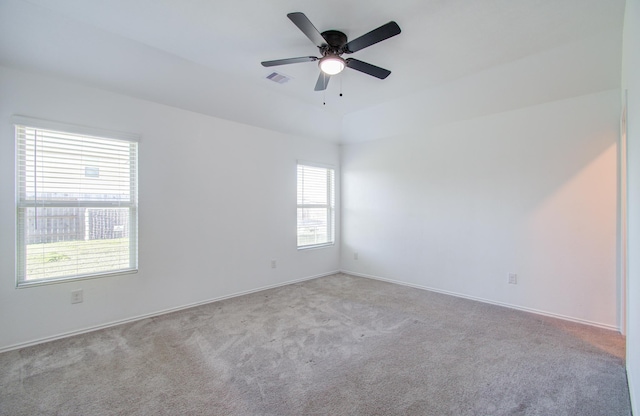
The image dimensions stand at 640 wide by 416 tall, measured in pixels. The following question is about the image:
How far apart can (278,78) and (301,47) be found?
2.16 ft

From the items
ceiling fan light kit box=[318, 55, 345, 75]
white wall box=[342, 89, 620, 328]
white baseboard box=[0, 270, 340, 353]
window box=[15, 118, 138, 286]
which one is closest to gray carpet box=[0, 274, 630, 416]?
white baseboard box=[0, 270, 340, 353]

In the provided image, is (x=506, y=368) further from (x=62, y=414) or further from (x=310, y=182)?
(x=310, y=182)

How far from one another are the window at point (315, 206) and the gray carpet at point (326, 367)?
1.80 meters

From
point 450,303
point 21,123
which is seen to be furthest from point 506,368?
point 21,123

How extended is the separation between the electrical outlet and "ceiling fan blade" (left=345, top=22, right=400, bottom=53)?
3451 millimetres

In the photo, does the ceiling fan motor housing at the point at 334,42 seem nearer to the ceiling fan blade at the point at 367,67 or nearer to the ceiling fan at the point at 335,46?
the ceiling fan at the point at 335,46

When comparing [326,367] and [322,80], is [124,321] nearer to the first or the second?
[326,367]

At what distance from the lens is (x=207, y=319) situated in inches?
125

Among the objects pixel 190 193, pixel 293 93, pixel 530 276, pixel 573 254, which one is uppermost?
pixel 293 93

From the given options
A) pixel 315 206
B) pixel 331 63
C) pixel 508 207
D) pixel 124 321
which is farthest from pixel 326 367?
pixel 315 206

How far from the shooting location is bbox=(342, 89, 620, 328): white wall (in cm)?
299

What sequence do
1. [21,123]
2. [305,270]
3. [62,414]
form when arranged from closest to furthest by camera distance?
[62,414], [21,123], [305,270]

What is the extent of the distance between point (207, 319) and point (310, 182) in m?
2.76

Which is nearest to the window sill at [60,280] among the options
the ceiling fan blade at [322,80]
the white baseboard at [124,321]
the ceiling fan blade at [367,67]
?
the white baseboard at [124,321]
